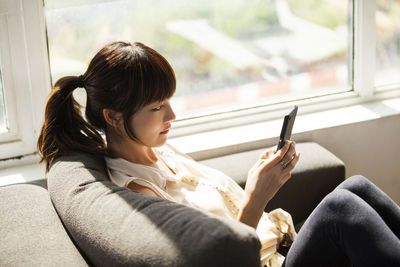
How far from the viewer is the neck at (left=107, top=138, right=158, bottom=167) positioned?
5.62ft

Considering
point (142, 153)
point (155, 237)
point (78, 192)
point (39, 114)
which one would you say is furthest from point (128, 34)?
point (155, 237)

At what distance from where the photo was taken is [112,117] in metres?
1.65

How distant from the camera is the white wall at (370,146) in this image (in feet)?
7.98

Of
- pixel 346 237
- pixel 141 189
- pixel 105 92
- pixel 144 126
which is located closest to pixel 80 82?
pixel 105 92

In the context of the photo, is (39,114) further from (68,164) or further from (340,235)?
(340,235)

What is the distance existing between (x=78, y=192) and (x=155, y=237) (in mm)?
360

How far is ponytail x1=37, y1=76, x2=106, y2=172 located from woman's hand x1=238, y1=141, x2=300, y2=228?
0.45 m

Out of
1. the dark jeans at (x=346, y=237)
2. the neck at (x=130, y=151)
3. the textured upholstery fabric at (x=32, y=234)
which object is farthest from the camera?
the neck at (x=130, y=151)

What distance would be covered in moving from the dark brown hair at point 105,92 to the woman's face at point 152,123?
0.02m

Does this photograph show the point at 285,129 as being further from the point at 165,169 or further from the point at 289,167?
the point at 165,169

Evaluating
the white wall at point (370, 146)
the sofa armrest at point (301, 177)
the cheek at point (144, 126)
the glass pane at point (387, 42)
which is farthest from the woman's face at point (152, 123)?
the glass pane at point (387, 42)

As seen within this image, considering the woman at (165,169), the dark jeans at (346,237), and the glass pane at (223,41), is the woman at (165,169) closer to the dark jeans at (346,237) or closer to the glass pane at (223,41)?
the dark jeans at (346,237)

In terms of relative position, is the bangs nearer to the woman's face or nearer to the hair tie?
Answer: the woman's face

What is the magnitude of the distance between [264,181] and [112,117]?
46 cm
